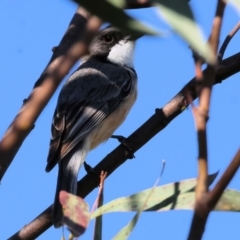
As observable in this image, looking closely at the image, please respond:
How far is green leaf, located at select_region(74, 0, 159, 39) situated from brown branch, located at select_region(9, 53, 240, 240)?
151 centimetres

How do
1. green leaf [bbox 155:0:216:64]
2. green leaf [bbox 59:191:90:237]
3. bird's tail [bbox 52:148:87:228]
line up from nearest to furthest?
1. green leaf [bbox 155:0:216:64]
2. green leaf [bbox 59:191:90:237]
3. bird's tail [bbox 52:148:87:228]

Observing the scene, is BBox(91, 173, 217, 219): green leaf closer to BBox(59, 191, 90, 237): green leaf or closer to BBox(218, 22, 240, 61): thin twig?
BBox(59, 191, 90, 237): green leaf

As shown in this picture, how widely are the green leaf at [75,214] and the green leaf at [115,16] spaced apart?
1.44ft

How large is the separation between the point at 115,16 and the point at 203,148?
0.19 meters

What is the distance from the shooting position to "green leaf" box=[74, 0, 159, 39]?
26.9 inches

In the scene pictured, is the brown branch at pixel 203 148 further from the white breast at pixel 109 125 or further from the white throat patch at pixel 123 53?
the white throat patch at pixel 123 53

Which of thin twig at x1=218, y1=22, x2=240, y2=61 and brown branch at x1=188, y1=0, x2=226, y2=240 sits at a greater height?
brown branch at x1=188, y1=0, x2=226, y2=240

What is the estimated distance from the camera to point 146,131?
8.88 feet

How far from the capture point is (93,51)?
16.4 ft

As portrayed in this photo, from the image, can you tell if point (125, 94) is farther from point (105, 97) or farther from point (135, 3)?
point (135, 3)

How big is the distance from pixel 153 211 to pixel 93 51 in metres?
3.69

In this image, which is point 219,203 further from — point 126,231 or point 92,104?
point 92,104

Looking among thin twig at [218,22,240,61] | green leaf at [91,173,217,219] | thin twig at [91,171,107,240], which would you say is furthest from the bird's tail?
thin twig at [91,171,107,240]

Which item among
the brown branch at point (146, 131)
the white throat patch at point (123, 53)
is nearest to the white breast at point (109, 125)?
the white throat patch at point (123, 53)
